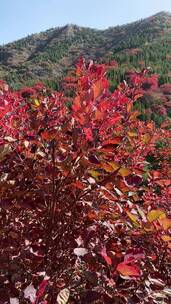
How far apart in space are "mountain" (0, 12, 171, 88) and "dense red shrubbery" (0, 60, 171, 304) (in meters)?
57.5

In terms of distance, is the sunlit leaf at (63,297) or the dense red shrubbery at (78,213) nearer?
the sunlit leaf at (63,297)

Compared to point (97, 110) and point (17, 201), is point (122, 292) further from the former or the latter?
point (97, 110)

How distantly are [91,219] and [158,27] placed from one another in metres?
104

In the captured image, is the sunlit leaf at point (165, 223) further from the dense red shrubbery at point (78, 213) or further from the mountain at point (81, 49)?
the mountain at point (81, 49)

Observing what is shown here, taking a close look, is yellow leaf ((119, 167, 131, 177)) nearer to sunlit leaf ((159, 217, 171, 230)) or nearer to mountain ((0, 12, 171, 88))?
sunlit leaf ((159, 217, 171, 230))

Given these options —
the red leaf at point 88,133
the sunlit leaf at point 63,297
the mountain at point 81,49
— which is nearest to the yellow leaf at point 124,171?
the red leaf at point 88,133

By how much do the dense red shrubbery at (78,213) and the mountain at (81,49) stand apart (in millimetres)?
57539

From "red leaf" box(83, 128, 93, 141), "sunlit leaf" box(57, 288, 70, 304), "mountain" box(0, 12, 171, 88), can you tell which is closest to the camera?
"sunlit leaf" box(57, 288, 70, 304)

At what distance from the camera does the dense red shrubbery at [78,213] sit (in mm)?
1753

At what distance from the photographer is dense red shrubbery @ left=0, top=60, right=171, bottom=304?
1.75 metres

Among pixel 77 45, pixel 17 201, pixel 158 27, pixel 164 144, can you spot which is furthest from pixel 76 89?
pixel 77 45

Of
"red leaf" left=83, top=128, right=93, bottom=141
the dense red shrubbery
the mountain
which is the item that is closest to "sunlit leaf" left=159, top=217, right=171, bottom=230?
the dense red shrubbery

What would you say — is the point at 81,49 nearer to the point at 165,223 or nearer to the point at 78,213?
the point at 78,213

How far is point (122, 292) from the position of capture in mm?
1789
